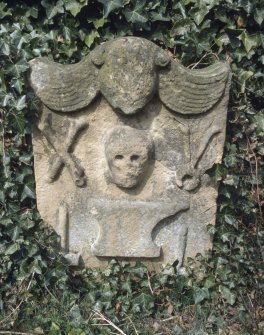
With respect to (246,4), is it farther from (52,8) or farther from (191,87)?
(52,8)

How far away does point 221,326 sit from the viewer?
11.5ft

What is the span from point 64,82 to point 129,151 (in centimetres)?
54

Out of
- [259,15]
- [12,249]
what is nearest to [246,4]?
[259,15]

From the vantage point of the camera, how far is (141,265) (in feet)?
12.2

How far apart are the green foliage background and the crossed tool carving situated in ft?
0.40

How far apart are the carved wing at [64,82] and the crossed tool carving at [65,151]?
13 centimetres

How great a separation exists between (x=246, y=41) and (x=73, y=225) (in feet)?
5.12

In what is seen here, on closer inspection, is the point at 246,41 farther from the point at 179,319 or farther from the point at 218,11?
the point at 179,319

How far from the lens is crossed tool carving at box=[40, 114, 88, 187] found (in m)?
3.49

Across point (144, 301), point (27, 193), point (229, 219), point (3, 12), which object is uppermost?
point (3, 12)

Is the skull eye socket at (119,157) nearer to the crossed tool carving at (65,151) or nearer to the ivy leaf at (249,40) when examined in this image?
the crossed tool carving at (65,151)

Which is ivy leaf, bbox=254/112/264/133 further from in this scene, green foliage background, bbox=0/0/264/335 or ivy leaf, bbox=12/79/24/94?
ivy leaf, bbox=12/79/24/94

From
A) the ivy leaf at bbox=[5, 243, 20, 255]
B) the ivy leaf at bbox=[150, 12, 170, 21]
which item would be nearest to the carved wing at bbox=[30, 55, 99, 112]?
the ivy leaf at bbox=[150, 12, 170, 21]

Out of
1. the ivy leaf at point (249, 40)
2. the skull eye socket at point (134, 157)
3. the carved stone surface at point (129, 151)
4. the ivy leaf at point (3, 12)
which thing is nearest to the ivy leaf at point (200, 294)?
the carved stone surface at point (129, 151)
